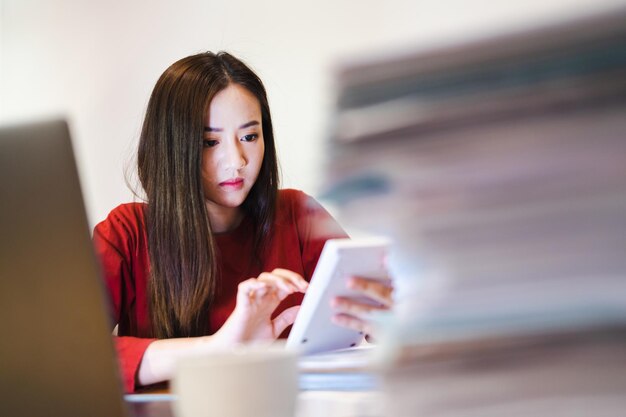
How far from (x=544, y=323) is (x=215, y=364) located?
24 cm

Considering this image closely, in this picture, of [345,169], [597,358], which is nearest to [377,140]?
[345,169]

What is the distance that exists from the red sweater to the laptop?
2.94 feet

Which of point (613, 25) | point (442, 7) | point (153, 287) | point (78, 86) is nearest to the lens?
point (613, 25)

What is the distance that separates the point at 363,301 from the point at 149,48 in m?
2.05

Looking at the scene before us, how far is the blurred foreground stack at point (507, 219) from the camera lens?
0.29 meters

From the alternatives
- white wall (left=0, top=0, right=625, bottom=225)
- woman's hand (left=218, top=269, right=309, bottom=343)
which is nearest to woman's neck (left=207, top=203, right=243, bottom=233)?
woman's hand (left=218, top=269, right=309, bottom=343)

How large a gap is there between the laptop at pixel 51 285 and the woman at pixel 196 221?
3.10 ft

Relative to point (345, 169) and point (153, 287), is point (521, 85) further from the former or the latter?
point (153, 287)

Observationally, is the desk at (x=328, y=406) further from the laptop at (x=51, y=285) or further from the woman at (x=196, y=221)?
the woman at (x=196, y=221)

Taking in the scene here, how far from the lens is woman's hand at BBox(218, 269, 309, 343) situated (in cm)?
124

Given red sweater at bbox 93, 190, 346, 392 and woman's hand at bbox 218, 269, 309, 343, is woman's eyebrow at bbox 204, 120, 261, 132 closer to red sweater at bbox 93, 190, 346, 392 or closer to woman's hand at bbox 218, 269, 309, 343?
red sweater at bbox 93, 190, 346, 392

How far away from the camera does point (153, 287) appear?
1649mm

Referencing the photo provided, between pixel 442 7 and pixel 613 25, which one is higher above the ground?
pixel 442 7

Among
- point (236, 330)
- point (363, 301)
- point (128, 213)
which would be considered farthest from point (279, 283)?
point (128, 213)
